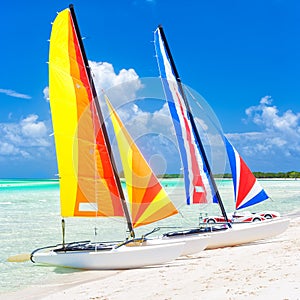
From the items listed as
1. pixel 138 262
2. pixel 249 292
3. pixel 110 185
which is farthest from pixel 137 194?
pixel 249 292

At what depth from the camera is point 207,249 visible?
11.8 metres

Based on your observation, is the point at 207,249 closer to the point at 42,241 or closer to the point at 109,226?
the point at 42,241

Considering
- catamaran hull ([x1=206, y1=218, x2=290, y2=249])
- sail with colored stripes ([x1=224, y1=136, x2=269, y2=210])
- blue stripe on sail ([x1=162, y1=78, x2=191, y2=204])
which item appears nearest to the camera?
catamaran hull ([x1=206, y1=218, x2=290, y2=249])

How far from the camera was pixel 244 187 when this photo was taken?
13047mm

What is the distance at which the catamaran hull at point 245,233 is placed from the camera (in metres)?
11.8

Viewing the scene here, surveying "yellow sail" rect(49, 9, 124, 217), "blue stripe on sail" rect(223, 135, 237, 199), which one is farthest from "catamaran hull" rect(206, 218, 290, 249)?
"yellow sail" rect(49, 9, 124, 217)

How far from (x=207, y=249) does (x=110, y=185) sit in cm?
331

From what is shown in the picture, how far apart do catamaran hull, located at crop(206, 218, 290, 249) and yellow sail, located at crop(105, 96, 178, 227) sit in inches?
71.1

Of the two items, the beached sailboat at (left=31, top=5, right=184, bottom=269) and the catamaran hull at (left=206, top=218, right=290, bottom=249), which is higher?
the beached sailboat at (left=31, top=5, right=184, bottom=269)

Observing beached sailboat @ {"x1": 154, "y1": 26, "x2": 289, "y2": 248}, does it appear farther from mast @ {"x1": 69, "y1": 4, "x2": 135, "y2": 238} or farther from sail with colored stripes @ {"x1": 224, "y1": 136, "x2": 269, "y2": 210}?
mast @ {"x1": 69, "y1": 4, "x2": 135, "y2": 238}

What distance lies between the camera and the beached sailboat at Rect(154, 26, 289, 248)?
12.1 meters

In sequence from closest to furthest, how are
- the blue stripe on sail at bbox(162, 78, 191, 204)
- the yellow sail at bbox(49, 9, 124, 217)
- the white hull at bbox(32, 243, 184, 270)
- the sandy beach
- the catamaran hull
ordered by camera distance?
the sandy beach, the white hull at bbox(32, 243, 184, 270), the yellow sail at bbox(49, 9, 124, 217), the catamaran hull, the blue stripe on sail at bbox(162, 78, 191, 204)

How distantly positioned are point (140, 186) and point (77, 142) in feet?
5.84

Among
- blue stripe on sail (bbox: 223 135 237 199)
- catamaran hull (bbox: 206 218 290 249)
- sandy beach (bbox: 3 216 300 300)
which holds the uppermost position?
blue stripe on sail (bbox: 223 135 237 199)
